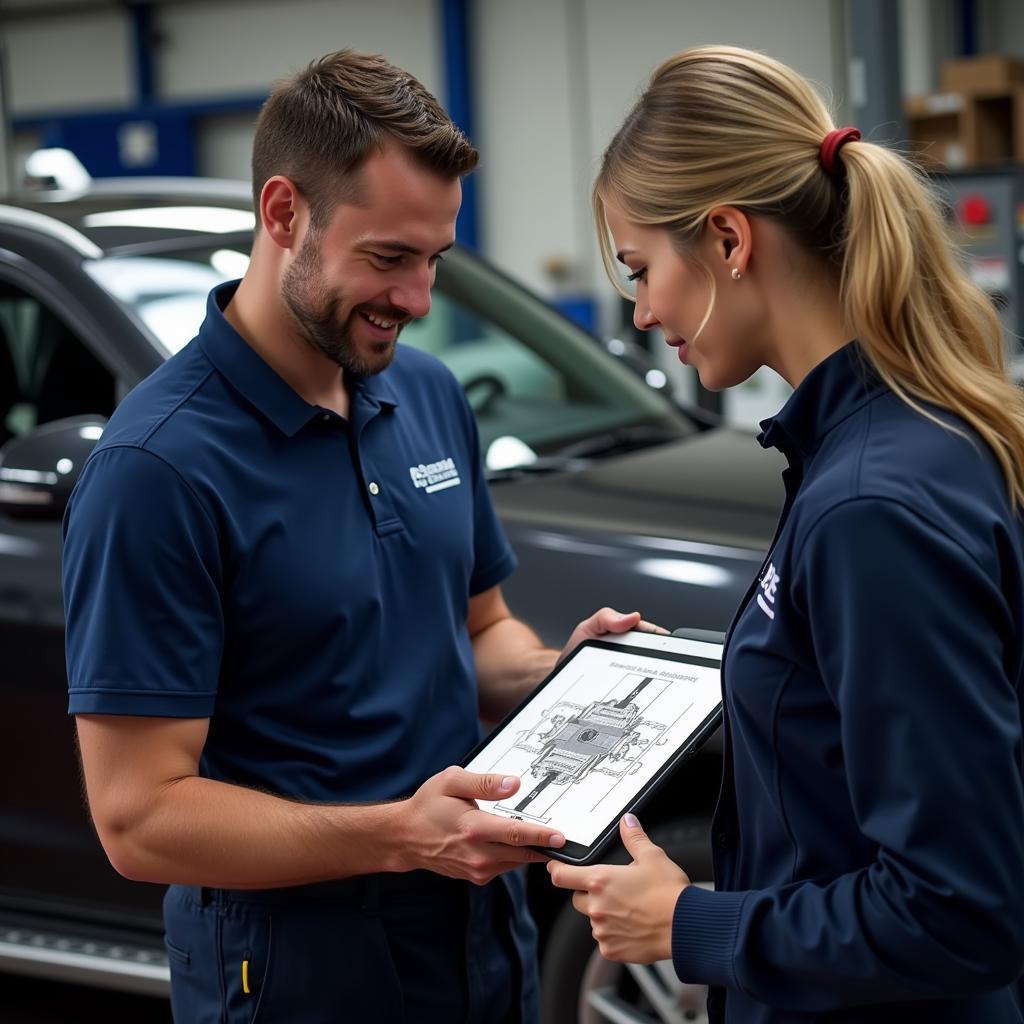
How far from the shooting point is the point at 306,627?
174 centimetres

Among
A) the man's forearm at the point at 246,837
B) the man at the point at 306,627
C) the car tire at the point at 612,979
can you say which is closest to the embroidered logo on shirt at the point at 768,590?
the man at the point at 306,627

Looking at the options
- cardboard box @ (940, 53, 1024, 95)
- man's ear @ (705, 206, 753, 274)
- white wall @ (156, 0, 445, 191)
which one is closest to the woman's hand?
man's ear @ (705, 206, 753, 274)

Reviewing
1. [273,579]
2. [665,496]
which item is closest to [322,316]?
[273,579]

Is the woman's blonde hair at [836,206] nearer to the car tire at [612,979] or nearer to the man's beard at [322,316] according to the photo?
the man's beard at [322,316]

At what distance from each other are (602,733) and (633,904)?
340 millimetres

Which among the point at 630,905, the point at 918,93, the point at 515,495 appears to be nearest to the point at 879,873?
the point at 630,905

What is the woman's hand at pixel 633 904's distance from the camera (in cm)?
137

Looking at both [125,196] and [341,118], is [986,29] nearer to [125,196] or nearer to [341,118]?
[125,196]

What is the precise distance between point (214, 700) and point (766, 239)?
806 mm

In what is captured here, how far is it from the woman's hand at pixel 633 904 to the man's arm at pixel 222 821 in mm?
227

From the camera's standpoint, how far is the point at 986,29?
30.4 feet

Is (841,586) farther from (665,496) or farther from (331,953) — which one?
(665,496)

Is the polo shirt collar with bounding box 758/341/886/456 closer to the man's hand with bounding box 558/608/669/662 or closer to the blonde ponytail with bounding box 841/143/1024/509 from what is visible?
the blonde ponytail with bounding box 841/143/1024/509

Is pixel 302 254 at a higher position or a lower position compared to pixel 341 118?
lower
